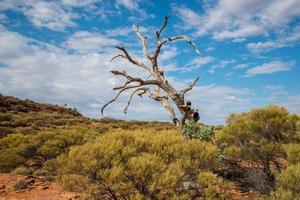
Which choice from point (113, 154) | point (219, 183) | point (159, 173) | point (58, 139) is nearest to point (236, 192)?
point (219, 183)

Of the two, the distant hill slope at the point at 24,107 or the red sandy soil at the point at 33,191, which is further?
the distant hill slope at the point at 24,107

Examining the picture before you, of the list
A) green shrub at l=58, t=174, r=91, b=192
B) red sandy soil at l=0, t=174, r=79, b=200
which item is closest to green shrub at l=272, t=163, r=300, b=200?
green shrub at l=58, t=174, r=91, b=192

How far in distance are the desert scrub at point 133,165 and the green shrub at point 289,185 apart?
6.50 feet

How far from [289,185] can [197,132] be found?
208 inches

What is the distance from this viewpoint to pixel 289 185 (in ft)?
28.6

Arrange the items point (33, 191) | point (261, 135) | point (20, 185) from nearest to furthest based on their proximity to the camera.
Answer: point (33, 191) → point (20, 185) → point (261, 135)

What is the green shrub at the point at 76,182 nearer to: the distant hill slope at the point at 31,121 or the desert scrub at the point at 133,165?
the desert scrub at the point at 133,165

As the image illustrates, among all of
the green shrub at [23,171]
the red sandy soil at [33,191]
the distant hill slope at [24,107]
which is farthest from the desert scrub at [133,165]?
the distant hill slope at [24,107]

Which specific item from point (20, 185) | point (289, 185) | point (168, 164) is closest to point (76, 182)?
point (168, 164)

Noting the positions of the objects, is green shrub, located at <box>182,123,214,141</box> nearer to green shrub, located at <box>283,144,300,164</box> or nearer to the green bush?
the green bush

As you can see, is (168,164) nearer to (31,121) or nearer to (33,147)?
(33,147)

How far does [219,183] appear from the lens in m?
8.35

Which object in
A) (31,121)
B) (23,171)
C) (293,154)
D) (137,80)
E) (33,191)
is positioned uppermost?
(137,80)

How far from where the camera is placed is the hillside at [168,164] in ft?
26.5
